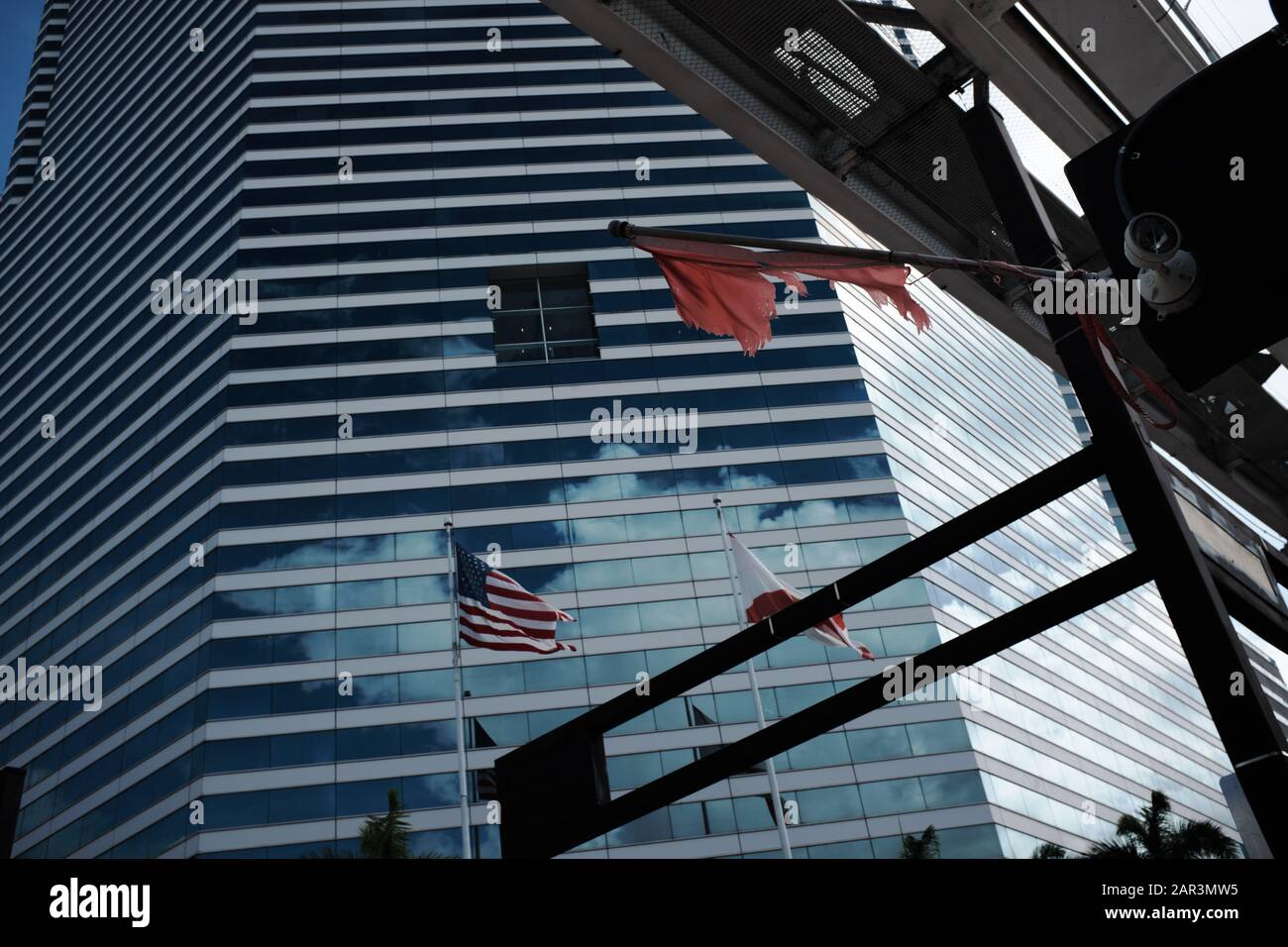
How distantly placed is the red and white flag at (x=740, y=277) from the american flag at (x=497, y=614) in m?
17.3

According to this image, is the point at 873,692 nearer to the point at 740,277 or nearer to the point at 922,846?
the point at 740,277

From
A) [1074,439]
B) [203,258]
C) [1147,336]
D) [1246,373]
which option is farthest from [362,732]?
[1074,439]

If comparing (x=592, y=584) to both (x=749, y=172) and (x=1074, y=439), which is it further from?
(x=1074, y=439)

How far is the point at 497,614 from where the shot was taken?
22922 millimetres

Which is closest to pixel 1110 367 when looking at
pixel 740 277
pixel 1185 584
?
pixel 1185 584

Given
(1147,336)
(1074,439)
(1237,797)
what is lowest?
(1237,797)

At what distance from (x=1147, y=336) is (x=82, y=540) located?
248 feet

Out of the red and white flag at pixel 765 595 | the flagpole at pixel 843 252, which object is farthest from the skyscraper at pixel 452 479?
the flagpole at pixel 843 252

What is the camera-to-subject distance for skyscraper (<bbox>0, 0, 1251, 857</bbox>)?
5362 cm

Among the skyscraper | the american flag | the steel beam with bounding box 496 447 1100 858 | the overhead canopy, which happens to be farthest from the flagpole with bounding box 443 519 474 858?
the steel beam with bounding box 496 447 1100 858

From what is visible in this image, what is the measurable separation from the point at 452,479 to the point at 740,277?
5621 centimetres

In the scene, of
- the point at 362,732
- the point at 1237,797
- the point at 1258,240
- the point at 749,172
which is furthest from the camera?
the point at 749,172

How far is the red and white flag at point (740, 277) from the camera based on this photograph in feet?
18.4

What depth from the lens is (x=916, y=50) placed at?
603 cm
